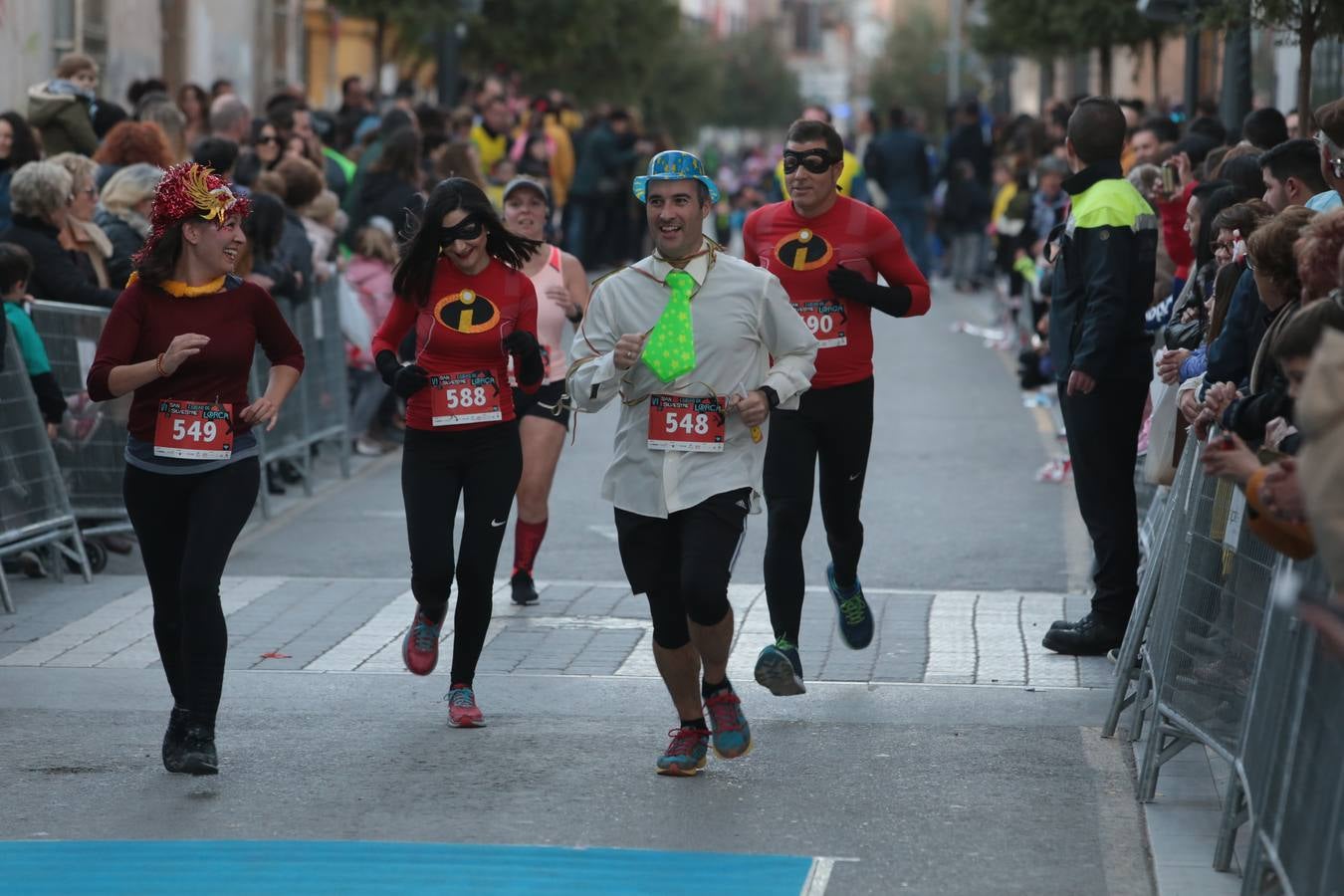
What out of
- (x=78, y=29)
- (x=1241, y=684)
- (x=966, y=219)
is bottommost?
(x=1241, y=684)

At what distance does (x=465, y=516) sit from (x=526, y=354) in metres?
0.57

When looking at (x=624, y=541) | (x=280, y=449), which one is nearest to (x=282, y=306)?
(x=280, y=449)

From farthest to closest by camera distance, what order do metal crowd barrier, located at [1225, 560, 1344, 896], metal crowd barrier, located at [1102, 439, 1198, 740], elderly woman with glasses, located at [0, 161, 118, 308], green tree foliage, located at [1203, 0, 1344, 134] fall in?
1. green tree foliage, located at [1203, 0, 1344, 134]
2. elderly woman with glasses, located at [0, 161, 118, 308]
3. metal crowd barrier, located at [1102, 439, 1198, 740]
4. metal crowd barrier, located at [1225, 560, 1344, 896]

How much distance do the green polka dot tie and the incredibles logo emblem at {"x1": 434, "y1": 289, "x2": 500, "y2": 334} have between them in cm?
113

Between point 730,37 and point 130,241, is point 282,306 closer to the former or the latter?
point 130,241

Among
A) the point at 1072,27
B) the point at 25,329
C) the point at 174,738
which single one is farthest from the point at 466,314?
the point at 1072,27

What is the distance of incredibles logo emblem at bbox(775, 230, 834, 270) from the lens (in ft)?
26.5

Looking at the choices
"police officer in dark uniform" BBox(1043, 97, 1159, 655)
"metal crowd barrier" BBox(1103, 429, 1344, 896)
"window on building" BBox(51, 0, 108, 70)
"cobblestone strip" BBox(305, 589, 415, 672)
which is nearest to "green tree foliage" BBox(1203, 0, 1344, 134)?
"police officer in dark uniform" BBox(1043, 97, 1159, 655)

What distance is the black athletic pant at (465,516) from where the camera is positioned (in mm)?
7770

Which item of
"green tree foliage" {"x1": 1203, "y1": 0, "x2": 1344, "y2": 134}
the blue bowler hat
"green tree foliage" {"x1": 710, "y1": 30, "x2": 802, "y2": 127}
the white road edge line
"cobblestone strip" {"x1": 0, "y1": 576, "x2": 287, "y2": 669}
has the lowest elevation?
"cobblestone strip" {"x1": 0, "y1": 576, "x2": 287, "y2": 669}

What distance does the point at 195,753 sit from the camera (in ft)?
22.5

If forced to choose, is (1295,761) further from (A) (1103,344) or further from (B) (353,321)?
(B) (353,321)

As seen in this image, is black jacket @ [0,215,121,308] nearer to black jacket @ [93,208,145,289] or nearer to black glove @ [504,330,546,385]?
black jacket @ [93,208,145,289]

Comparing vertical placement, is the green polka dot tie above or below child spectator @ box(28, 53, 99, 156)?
below
